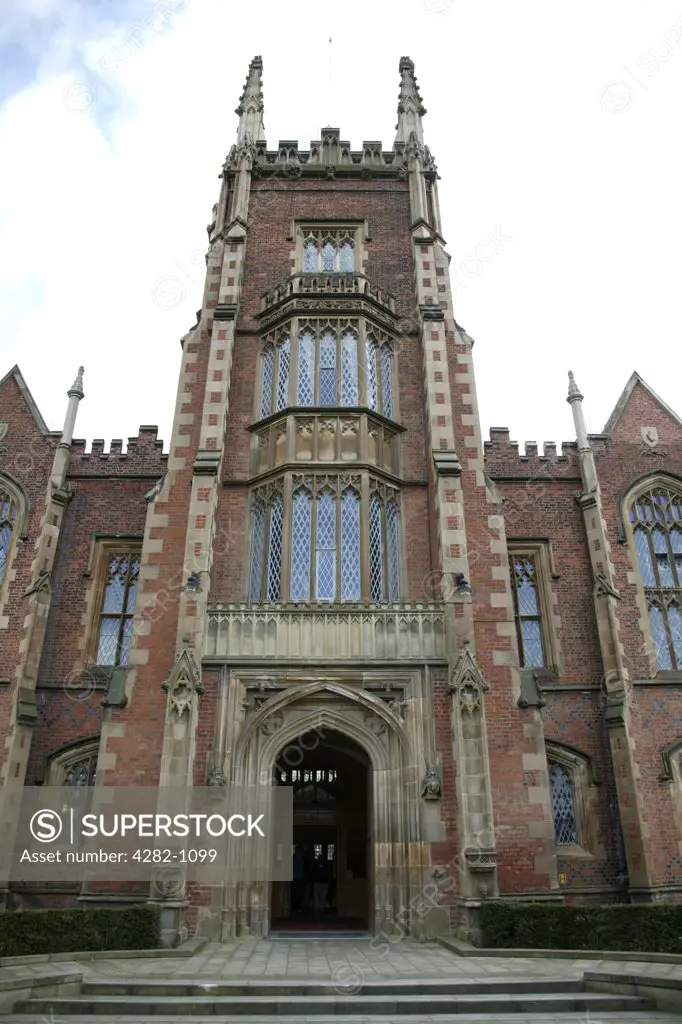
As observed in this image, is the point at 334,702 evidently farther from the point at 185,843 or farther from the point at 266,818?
the point at 185,843

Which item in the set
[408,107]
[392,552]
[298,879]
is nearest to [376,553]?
[392,552]

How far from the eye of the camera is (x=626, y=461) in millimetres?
21328

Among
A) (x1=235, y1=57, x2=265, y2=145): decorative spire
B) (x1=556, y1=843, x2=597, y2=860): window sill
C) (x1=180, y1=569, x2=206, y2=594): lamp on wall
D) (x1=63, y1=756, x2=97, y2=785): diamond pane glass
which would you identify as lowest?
(x1=556, y1=843, x2=597, y2=860): window sill

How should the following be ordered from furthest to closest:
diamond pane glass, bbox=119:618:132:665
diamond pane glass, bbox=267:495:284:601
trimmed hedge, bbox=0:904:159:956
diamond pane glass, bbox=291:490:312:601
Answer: diamond pane glass, bbox=119:618:132:665 → diamond pane glass, bbox=267:495:284:601 → diamond pane glass, bbox=291:490:312:601 → trimmed hedge, bbox=0:904:159:956

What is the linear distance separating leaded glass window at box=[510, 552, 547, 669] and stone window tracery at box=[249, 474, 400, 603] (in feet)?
16.0

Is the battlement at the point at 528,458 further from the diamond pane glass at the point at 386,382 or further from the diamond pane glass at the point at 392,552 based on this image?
A: the diamond pane glass at the point at 392,552

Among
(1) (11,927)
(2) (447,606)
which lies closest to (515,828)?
(2) (447,606)

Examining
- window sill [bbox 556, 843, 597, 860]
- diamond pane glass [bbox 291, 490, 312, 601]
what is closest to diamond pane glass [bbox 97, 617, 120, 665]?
diamond pane glass [bbox 291, 490, 312, 601]

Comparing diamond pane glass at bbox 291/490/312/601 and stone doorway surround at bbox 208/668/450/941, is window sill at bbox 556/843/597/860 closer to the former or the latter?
stone doorway surround at bbox 208/668/450/941

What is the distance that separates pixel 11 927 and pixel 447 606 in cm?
930

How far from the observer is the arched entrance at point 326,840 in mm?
17531

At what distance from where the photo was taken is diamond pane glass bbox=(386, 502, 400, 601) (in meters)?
16.5

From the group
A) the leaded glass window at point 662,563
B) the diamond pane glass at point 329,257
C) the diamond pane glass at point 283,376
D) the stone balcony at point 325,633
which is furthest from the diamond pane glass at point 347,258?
the stone balcony at point 325,633

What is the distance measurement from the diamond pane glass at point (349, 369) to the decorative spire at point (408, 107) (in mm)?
9057
